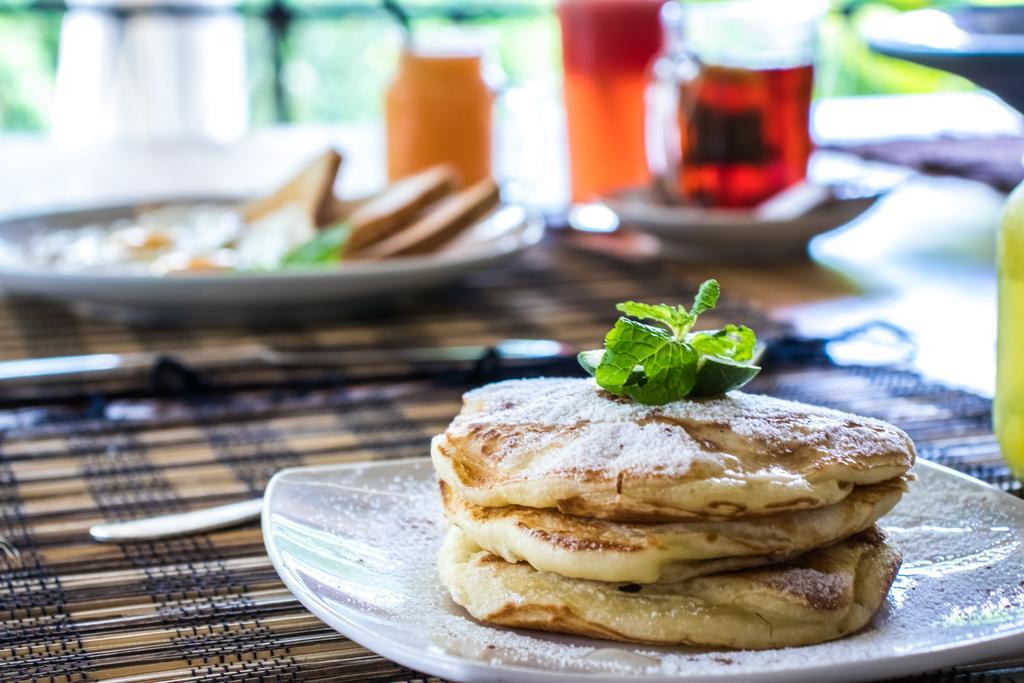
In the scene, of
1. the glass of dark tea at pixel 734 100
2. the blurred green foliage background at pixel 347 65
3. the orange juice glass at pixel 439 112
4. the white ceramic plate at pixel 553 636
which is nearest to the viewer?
the white ceramic plate at pixel 553 636

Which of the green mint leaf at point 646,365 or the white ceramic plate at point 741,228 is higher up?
the green mint leaf at point 646,365

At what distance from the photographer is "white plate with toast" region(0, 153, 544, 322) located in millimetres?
1654

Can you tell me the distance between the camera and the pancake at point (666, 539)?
710 mm

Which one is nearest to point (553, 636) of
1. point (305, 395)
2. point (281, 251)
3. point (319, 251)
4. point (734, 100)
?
point (305, 395)

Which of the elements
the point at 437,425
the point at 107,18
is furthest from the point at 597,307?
the point at 107,18

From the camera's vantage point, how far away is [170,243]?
189 cm

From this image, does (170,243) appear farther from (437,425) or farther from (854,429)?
(854,429)

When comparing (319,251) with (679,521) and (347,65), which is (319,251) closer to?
(679,521)

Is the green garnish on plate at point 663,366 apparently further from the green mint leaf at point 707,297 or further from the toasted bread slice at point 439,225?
the toasted bread slice at point 439,225

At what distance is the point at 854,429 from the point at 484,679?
283 mm

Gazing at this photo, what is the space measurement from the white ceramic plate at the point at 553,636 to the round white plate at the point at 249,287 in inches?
26.8

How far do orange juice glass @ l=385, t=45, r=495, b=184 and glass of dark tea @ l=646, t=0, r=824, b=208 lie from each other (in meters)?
0.37

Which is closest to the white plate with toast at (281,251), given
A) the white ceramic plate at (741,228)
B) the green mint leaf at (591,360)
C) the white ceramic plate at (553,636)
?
the white ceramic plate at (741,228)

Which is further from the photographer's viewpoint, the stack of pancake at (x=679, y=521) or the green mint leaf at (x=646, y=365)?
the green mint leaf at (x=646, y=365)
